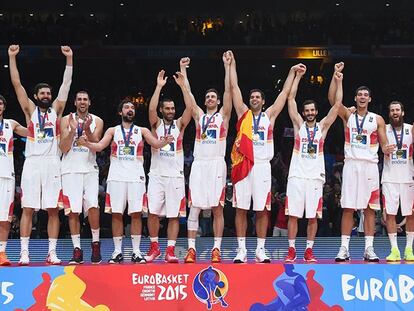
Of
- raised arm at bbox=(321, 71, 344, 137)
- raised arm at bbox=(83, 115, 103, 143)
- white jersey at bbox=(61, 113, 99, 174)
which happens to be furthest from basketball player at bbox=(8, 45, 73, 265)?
raised arm at bbox=(321, 71, 344, 137)

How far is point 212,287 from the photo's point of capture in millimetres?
10742

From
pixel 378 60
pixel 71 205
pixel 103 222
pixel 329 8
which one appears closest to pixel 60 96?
pixel 71 205

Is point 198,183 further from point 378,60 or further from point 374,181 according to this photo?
point 378,60

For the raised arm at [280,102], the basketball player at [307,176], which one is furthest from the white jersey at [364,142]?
the raised arm at [280,102]

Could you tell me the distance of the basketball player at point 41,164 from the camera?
11.1 metres

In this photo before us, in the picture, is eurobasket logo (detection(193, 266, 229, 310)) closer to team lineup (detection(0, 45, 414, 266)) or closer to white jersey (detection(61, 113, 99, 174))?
team lineup (detection(0, 45, 414, 266))

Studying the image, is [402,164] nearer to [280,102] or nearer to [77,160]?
[280,102]

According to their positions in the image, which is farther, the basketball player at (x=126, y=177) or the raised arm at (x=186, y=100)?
the raised arm at (x=186, y=100)

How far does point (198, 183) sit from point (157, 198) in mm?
609

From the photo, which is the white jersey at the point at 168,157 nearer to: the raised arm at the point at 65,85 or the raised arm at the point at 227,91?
the raised arm at the point at 227,91

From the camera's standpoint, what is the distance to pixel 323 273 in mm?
10742

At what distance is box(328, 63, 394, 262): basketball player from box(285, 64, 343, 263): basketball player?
1.08ft

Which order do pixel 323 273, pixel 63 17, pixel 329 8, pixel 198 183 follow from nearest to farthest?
pixel 323 273, pixel 198 183, pixel 63 17, pixel 329 8

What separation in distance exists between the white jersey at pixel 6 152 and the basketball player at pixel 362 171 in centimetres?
452
